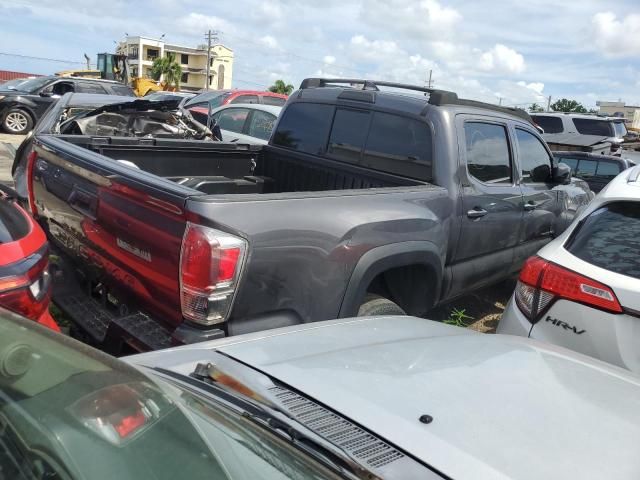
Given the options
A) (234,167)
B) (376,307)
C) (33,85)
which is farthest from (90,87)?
(376,307)

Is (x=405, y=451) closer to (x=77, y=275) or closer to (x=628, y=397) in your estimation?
(x=628, y=397)

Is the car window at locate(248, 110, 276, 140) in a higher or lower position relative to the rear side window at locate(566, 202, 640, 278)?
higher

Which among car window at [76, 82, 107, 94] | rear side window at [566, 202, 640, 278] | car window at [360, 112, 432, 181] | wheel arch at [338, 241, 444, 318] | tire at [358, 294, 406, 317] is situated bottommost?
tire at [358, 294, 406, 317]

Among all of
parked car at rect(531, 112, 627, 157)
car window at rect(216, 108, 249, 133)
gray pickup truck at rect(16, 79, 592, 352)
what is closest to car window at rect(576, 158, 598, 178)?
gray pickup truck at rect(16, 79, 592, 352)

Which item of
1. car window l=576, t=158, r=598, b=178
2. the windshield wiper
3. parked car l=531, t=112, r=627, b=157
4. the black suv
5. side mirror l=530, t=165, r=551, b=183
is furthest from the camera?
the black suv

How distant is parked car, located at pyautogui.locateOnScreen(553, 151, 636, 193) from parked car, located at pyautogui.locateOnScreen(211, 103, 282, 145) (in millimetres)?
5000

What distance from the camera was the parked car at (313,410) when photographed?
46.1 inches

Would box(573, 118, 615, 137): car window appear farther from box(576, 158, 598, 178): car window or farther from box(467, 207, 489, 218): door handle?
box(467, 207, 489, 218): door handle

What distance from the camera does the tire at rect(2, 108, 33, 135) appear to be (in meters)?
15.9

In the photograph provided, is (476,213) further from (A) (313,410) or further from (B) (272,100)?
(B) (272,100)

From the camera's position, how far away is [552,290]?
2.85 m

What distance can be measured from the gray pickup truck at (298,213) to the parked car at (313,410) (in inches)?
16.8

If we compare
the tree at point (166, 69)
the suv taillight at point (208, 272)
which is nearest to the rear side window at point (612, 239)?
the suv taillight at point (208, 272)

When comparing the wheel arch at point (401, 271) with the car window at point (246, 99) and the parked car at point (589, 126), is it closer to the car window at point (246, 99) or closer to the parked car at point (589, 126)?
the car window at point (246, 99)
